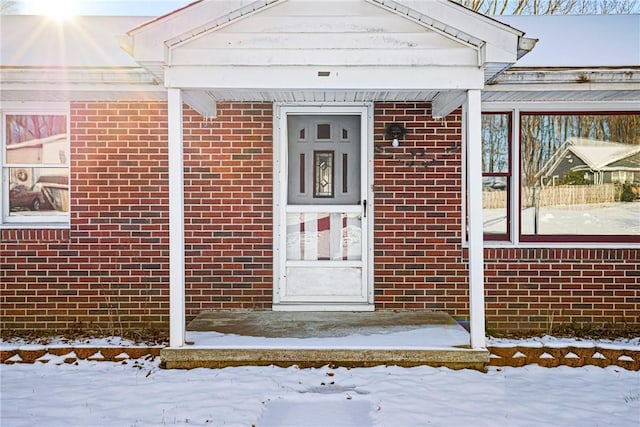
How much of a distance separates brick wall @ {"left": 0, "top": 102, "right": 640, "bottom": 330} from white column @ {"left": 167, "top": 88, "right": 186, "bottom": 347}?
142cm

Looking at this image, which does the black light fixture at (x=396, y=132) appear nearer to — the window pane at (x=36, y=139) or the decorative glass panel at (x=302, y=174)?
the decorative glass panel at (x=302, y=174)

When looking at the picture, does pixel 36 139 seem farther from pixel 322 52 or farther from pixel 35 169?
pixel 322 52

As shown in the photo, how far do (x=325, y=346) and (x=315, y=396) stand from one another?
0.61m

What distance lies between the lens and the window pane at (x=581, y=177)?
6.33 m

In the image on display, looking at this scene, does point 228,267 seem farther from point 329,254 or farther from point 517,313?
point 517,313

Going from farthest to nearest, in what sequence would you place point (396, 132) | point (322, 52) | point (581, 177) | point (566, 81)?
point (581, 177) < point (396, 132) < point (566, 81) < point (322, 52)

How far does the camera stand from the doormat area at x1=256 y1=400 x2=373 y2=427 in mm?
3861

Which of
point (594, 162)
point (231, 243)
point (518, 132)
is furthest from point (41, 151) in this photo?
point (594, 162)

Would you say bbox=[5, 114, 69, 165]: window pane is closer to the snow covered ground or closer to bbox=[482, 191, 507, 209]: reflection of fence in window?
the snow covered ground

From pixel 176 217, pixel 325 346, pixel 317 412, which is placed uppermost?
pixel 176 217

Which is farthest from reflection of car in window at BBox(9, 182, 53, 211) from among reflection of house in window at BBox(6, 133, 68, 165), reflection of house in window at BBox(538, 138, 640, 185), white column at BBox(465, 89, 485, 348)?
reflection of house in window at BBox(538, 138, 640, 185)

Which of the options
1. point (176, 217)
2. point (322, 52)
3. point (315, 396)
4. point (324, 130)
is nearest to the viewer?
point (315, 396)

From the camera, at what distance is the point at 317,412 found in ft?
13.2

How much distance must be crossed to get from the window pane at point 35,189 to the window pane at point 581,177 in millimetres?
5230
